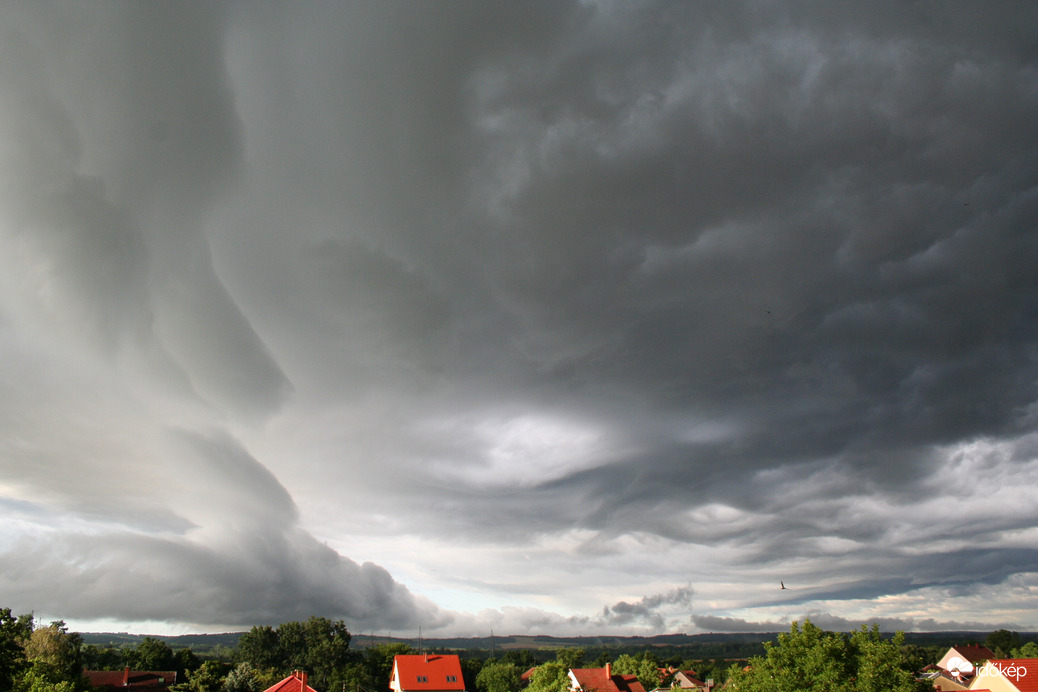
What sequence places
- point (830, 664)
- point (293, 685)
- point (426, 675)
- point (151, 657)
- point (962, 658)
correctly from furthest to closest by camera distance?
→ point (962, 658), point (151, 657), point (426, 675), point (293, 685), point (830, 664)

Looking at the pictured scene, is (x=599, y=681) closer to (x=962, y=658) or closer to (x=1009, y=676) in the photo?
(x=1009, y=676)

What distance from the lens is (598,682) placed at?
10756 cm

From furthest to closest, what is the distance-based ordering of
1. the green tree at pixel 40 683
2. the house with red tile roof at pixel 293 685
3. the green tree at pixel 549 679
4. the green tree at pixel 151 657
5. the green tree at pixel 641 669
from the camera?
1. the green tree at pixel 151 657
2. the green tree at pixel 641 669
3. the green tree at pixel 549 679
4. the house with red tile roof at pixel 293 685
5. the green tree at pixel 40 683

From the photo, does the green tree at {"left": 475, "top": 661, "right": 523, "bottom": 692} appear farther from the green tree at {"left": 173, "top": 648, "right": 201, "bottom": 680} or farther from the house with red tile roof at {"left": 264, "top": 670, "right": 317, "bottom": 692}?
the house with red tile roof at {"left": 264, "top": 670, "right": 317, "bottom": 692}

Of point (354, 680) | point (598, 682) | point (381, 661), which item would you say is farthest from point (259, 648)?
point (598, 682)

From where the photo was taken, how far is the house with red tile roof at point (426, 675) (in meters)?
104

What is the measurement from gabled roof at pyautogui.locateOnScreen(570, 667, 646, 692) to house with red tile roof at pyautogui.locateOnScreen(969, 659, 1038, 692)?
56428 millimetres

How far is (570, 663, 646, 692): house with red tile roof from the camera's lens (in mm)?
104000

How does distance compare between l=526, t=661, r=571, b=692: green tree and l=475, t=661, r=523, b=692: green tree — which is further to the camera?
l=475, t=661, r=523, b=692: green tree

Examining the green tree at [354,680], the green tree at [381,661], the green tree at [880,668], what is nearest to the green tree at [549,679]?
the green tree at [354,680]

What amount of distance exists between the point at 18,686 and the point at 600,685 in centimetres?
8680

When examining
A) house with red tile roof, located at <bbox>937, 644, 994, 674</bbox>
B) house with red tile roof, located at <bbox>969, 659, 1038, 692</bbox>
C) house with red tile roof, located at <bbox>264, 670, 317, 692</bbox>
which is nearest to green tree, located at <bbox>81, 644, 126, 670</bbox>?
house with red tile roof, located at <bbox>264, 670, 317, 692</bbox>

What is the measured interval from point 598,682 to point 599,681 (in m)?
0.39

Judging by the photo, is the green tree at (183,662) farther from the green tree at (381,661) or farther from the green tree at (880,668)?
the green tree at (880,668)
